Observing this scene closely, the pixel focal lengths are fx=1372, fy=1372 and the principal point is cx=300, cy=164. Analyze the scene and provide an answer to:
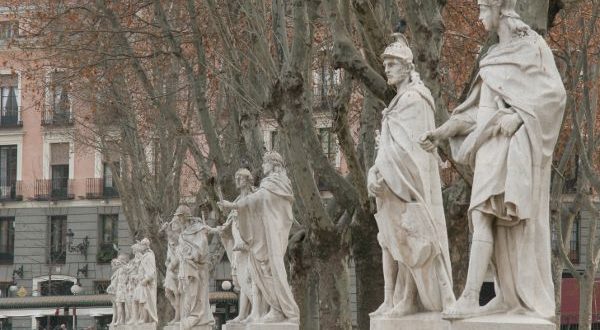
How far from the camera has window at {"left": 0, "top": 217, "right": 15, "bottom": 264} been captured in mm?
60000

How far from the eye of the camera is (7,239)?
199ft

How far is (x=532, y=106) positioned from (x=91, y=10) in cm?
1837

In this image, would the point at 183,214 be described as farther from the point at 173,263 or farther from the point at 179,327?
the point at 179,327

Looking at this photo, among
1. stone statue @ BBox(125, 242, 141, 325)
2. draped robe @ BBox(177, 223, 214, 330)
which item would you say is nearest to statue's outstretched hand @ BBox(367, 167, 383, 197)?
draped robe @ BBox(177, 223, 214, 330)

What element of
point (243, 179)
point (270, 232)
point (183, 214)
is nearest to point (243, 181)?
point (243, 179)

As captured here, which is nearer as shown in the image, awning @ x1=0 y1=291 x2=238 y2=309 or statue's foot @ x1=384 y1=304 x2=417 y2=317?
statue's foot @ x1=384 y1=304 x2=417 y2=317

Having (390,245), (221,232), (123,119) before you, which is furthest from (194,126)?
(390,245)

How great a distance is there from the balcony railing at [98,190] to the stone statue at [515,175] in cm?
5012

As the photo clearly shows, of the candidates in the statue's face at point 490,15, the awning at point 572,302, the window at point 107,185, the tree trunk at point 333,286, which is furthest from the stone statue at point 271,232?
the window at point 107,185

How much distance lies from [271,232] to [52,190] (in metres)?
41.7

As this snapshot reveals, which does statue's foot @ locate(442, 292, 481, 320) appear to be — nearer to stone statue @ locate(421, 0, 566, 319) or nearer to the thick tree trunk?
stone statue @ locate(421, 0, 566, 319)

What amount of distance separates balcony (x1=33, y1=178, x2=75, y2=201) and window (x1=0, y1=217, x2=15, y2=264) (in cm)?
187

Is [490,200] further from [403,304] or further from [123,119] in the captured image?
[123,119]

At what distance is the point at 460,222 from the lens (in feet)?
59.9
